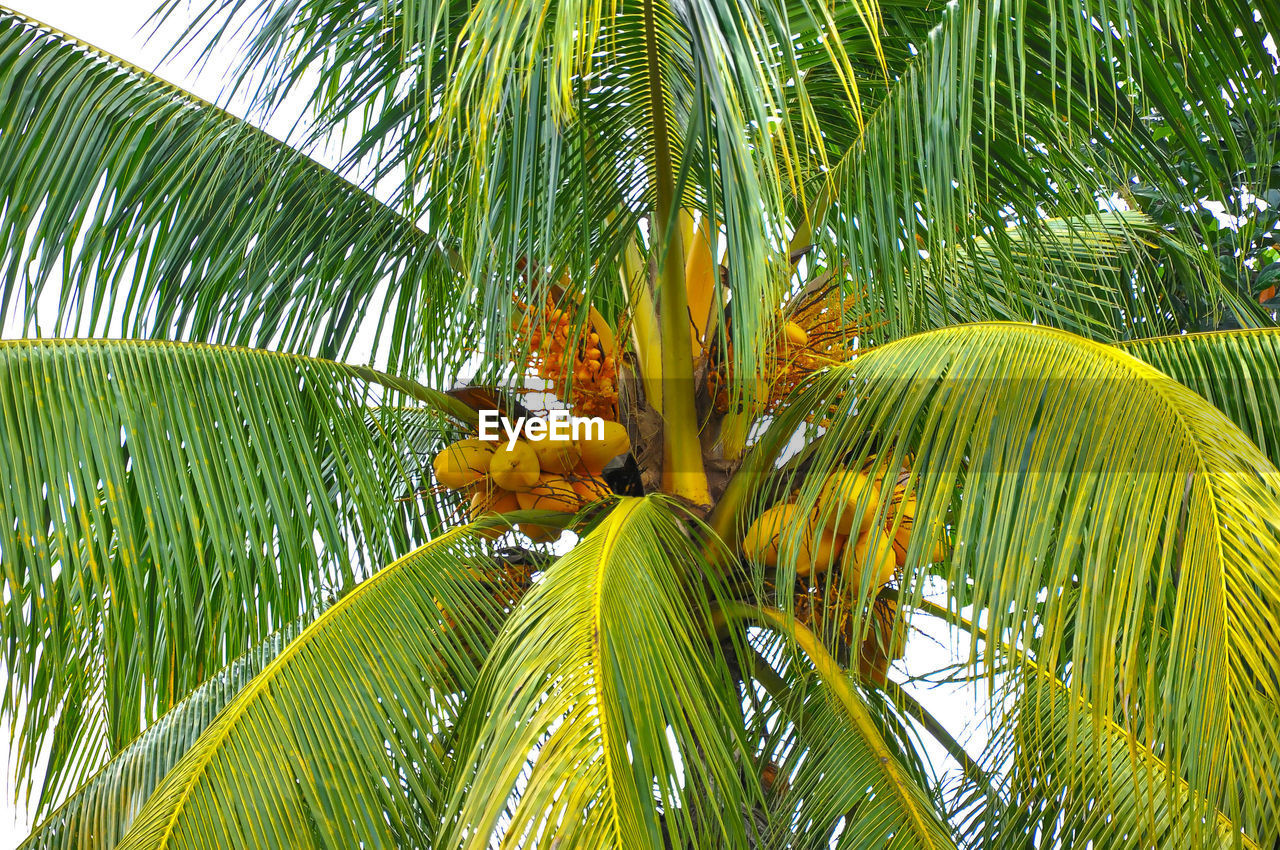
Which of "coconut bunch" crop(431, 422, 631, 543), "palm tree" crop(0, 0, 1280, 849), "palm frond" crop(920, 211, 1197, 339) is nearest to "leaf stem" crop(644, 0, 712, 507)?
"palm tree" crop(0, 0, 1280, 849)

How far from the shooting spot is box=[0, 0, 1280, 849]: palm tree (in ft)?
3.85

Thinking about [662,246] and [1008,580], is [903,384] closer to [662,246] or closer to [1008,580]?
[1008,580]

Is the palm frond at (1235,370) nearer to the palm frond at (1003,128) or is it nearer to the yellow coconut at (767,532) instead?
the palm frond at (1003,128)

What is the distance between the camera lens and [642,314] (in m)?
2.01

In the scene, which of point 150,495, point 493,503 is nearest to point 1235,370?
point 493,503

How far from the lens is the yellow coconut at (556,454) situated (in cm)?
189

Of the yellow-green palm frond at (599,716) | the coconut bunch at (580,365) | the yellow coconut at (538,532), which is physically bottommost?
the yellow-green palm frond at (599,716)

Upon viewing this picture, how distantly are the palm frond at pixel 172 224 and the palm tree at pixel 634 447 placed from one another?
0.04 feet

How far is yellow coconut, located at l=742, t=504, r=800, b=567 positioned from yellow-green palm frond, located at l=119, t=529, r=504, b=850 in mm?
426

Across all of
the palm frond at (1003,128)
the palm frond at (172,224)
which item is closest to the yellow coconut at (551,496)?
the palm frond at (172,224)

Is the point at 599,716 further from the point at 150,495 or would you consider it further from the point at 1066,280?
the point at 1066,280

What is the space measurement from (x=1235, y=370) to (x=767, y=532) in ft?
2.35

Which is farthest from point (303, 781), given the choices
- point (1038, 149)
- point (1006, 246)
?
point (1038, 149)

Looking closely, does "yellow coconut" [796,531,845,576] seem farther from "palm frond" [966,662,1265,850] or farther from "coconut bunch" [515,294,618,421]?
"coconut bunch" [515,294,618,421]
